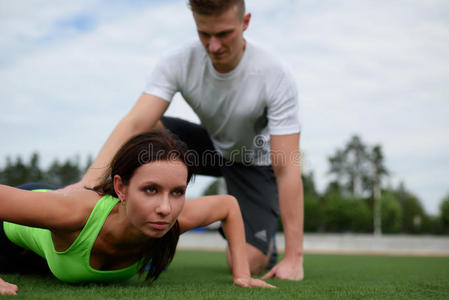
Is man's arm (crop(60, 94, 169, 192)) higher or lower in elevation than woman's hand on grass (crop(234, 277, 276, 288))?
higher

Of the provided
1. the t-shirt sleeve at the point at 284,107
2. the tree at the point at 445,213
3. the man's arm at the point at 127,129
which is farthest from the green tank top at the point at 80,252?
the tree at the point at 445,213

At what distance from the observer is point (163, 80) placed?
4535 mm

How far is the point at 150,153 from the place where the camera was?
106 inches

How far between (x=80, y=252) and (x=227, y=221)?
1139 millimetres

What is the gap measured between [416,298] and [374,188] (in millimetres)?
70097

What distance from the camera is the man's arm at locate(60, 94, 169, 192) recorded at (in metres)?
3.43

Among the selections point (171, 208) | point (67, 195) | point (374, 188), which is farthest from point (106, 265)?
point (374, 188)

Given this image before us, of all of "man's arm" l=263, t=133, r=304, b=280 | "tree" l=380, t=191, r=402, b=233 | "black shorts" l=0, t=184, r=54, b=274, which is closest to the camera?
"black shorts" l=0, t=184, r=54, b=274

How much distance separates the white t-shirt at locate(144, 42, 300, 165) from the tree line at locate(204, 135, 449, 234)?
28.7m

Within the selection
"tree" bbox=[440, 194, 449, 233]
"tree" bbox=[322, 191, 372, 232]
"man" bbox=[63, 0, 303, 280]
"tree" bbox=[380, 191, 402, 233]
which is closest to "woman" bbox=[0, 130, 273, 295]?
"man" bbox=[63, 0, 303, 280]

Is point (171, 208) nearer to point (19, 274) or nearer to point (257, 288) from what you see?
point (257, 288)

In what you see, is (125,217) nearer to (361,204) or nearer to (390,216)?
(361,204)

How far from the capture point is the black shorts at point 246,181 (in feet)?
17.9

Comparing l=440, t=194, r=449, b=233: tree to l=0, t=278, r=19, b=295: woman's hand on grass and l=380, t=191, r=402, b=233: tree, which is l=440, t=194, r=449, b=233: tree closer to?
l=380, t=191, r=402, b=233: tree
